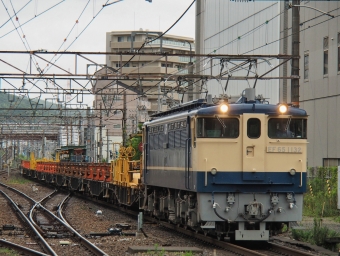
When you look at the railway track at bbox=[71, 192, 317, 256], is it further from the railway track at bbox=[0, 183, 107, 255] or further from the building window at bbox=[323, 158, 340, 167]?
the building window at bbox=[323, 158, 340, 167]

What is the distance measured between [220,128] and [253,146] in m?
0.83

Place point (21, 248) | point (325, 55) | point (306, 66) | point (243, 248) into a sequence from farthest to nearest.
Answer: point (306, 66) < point (325, 55) < point (21, 248) < point (243, 248)

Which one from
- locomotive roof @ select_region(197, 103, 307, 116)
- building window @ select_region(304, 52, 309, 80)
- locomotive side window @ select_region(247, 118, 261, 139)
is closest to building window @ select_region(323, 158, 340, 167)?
building window @ select_region(304, 52, 309, 80)

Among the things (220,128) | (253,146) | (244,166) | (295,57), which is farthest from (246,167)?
(295,57)

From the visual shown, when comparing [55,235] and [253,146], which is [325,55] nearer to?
[253,146]

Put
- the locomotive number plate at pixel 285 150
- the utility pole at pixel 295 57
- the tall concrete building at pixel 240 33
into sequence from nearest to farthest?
Result: the locomotive number plate at pixel 285 150 → the utility pole at pixel 295 57 → the tall concrete building at pixel 240 33

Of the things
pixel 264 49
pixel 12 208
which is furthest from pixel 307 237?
pixel 264 49

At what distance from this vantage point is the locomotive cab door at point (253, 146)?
15.9 metres

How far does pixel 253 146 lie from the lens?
1611cm

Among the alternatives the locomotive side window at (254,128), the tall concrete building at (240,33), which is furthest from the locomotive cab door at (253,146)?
the tall concrete building at (240,33)

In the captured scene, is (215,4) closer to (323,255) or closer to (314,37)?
(314,37)

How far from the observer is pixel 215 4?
51656mm

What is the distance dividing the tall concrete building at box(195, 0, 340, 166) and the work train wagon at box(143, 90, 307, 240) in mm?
9358

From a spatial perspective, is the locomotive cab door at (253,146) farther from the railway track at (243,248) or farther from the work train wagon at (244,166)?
the railway track at (243,248)
